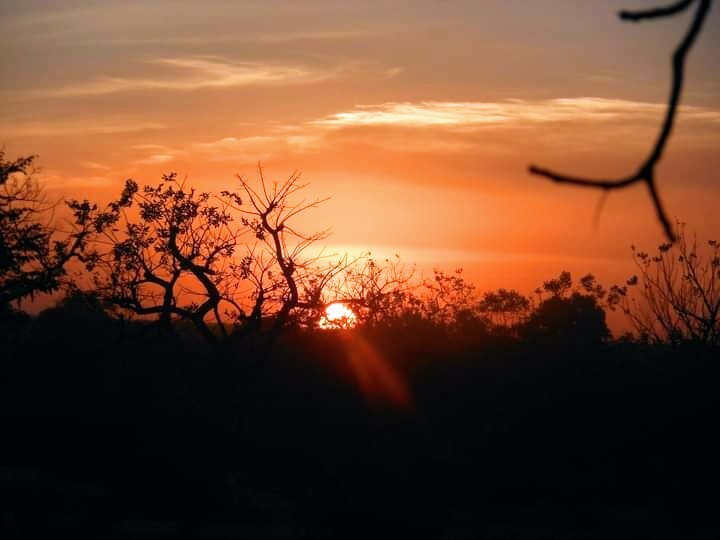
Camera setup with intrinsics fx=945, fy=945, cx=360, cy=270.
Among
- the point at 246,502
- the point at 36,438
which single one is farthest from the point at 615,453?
the point at 36,438

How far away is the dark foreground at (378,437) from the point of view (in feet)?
68.7

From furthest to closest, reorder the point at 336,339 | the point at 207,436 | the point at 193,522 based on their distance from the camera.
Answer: the point at 336,339, the point at 207,436, the point at 193,522

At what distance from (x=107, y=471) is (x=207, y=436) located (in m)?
2.66

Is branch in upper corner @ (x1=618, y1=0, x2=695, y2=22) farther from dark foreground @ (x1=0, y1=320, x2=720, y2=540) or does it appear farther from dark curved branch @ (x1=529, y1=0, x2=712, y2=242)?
dark foreground @ (x1=0, y1=320, x2=720, y2=540)

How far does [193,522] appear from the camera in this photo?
20.0 meters

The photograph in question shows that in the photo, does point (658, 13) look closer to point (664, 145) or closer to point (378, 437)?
point (664, 145)

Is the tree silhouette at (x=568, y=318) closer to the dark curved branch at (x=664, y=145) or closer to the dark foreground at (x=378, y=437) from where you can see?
the dark foreground at (x=378, y=437)

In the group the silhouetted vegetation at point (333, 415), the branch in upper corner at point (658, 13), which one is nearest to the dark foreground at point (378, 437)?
the silhouetted vegetation at point (333, 415)

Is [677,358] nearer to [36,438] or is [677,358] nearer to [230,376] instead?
[230,376]

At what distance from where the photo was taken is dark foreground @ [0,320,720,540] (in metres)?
21.0

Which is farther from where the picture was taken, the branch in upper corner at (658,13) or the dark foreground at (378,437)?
the dark foreground at (378,437)

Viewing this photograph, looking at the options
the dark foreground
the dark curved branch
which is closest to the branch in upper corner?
the dark curved branch

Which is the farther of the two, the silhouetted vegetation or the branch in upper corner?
the silhouetted vegetation

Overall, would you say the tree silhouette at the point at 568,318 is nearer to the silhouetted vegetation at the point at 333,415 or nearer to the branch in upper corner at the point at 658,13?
the silhouetted vegetation at the point at 333,415
